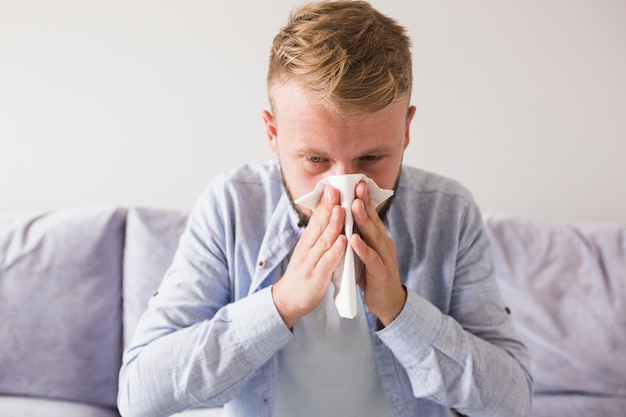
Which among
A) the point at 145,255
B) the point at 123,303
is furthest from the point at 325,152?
the point at 123,303

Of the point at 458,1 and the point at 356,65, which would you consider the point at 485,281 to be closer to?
the point at 356,65

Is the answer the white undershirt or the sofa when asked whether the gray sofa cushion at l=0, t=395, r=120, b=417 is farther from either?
the white undershirt

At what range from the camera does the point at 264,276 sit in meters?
1.28

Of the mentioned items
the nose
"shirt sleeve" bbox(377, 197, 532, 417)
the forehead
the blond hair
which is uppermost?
the blond hair

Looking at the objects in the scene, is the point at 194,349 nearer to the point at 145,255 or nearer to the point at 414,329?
the point at 414,329

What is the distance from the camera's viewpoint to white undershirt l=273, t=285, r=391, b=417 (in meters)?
1.27

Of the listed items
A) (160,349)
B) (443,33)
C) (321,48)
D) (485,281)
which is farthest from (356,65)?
(443,33)

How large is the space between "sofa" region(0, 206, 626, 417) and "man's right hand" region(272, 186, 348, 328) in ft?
2.77

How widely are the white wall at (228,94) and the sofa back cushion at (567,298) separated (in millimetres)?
249

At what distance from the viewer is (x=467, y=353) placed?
3.82ft

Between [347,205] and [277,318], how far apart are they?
24 centimetres

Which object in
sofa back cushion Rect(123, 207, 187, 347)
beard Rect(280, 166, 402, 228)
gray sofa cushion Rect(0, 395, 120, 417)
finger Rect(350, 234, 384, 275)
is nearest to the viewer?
finger Rect(350, 234, 384, 275)

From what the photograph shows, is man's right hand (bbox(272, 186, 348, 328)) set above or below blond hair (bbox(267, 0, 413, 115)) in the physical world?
below

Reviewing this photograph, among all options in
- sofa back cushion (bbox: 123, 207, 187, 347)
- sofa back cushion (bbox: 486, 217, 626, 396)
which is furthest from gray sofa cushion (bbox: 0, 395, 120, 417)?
sofa back cushion (bbox: 486, 217, 626, 396)
